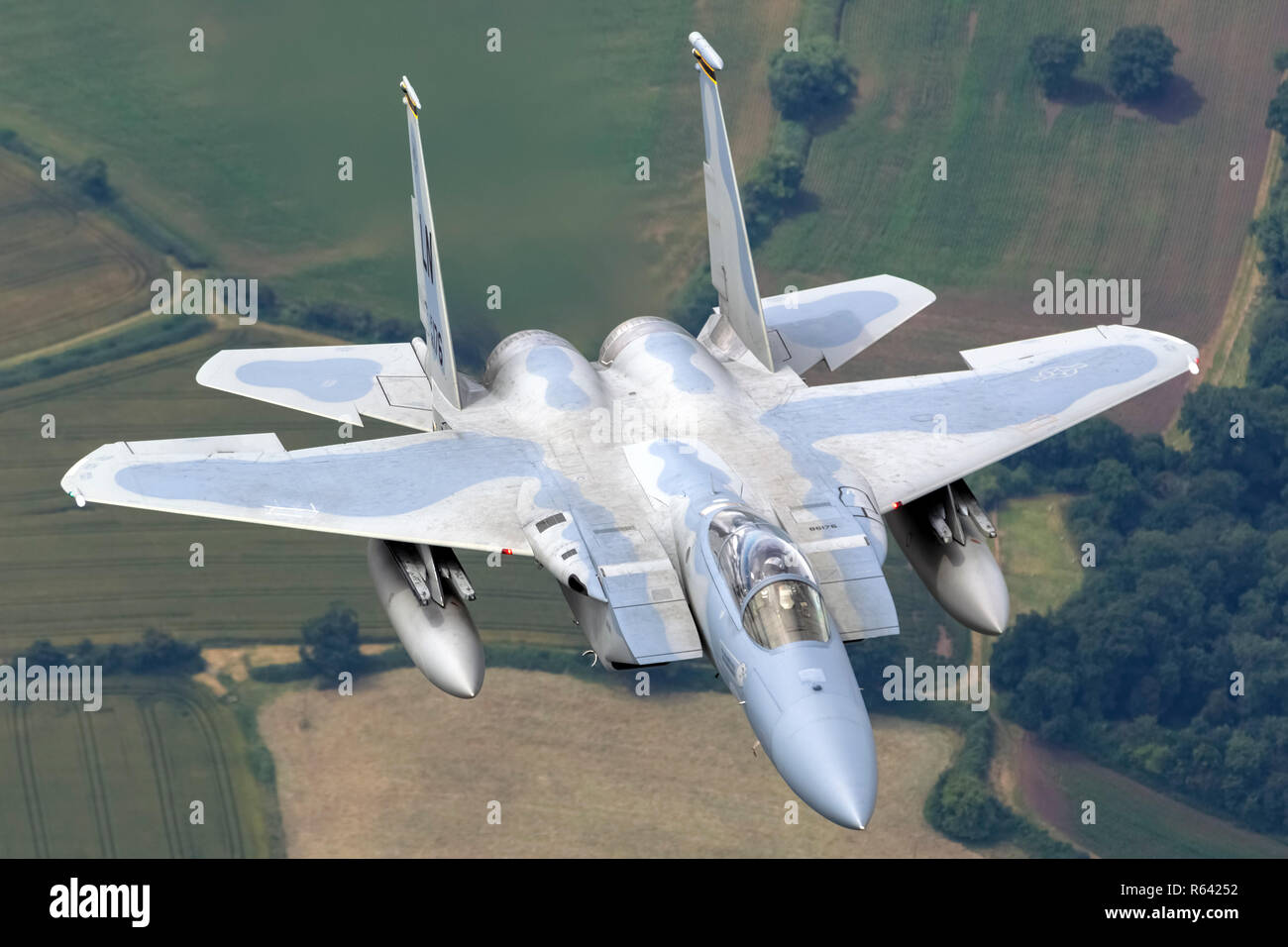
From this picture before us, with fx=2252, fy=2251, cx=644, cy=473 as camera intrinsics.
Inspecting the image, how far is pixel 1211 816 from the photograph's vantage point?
7538cm

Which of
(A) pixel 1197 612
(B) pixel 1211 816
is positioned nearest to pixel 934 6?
(A) pixel 1197 612

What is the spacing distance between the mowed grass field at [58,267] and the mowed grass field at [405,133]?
1.93m

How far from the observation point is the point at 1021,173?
88.6 meters

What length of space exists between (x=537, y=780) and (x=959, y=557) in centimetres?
2714

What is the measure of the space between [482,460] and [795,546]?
7658 millimetres

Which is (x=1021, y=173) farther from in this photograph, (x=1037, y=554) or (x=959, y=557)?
(x=959, y=557)

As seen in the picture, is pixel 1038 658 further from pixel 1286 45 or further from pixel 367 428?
pixel 1286 45

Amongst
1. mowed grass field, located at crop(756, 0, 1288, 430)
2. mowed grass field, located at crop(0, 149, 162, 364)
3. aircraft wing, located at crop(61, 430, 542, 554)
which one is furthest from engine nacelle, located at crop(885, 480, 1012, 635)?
mowed grass field, located at crop(0, 149, 162, 364)

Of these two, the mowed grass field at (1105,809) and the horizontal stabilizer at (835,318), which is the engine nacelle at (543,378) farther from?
the mowed grass field at (1105,809)

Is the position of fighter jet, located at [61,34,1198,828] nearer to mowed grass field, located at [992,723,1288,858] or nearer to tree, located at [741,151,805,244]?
mowed grass field, located at [992,723,1288,858]

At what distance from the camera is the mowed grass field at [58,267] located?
82750 mm

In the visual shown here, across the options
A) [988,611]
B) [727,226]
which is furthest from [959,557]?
[727,226]

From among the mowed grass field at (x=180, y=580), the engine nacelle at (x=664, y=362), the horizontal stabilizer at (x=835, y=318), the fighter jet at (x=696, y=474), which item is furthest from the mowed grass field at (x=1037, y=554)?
the engine nacelle at (x=664, y=362)

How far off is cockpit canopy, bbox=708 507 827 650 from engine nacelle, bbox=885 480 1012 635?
639 cm
